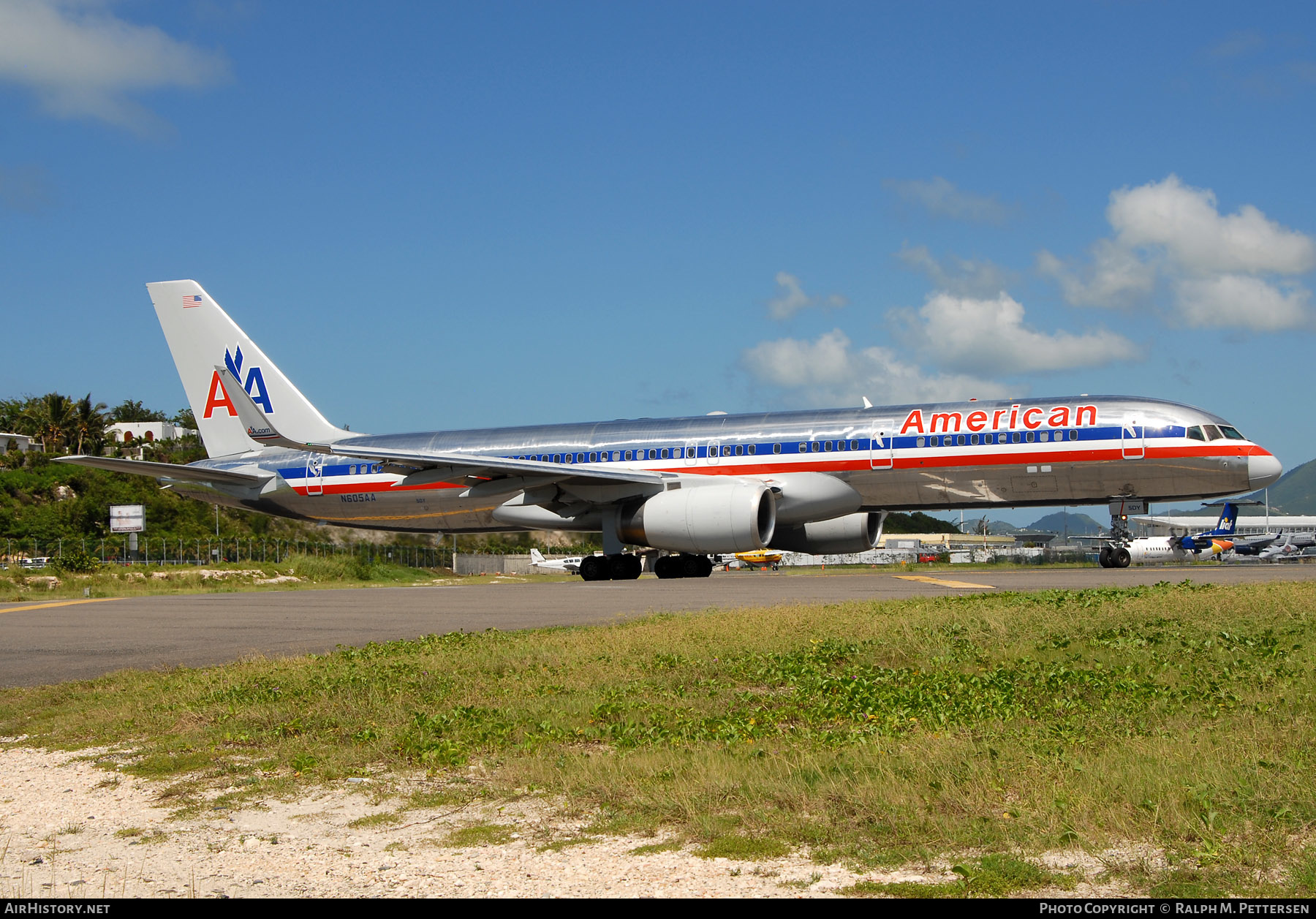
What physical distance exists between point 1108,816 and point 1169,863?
425mm

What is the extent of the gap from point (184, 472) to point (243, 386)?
3.91 meters

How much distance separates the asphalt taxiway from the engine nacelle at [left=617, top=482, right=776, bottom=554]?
91cm

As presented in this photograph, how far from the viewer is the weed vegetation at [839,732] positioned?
4.21m

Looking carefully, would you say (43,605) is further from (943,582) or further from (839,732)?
(839,732)

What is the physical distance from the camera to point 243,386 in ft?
105

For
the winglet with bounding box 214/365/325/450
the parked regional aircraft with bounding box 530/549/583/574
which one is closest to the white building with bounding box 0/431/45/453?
the parked regional aircraft with bounding box 530/549/583/574

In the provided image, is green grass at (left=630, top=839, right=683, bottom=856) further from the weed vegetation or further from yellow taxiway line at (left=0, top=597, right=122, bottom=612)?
yellow taxiway line at (left=0, top=597, right=122, bottom=612)

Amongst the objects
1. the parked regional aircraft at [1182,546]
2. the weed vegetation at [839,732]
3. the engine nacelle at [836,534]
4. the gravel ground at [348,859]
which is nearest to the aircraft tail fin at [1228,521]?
the parked regional aircraft at [1182,546]

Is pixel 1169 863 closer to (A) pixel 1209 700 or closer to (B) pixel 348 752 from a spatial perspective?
(A) pixel 1209 700

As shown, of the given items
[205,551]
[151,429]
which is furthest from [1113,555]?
[151,429]

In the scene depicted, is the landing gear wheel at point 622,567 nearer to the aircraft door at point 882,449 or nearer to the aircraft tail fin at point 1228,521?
the aircraft door at point 882,449

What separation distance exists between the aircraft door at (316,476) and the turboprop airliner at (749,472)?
0.15 feet

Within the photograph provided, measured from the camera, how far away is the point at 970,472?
24.0 m

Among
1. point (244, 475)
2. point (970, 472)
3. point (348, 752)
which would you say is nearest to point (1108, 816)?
point (348, 752)
